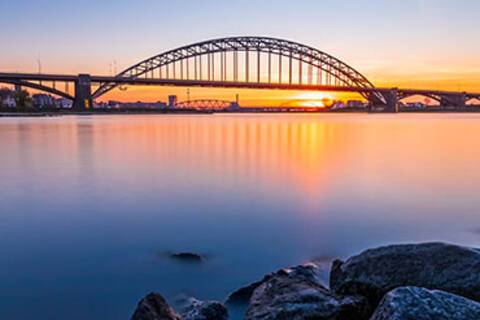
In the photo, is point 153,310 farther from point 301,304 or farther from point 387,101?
point 387,101

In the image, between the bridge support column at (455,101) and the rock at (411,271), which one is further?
the bridge support column at (455,101)

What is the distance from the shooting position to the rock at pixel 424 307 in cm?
215

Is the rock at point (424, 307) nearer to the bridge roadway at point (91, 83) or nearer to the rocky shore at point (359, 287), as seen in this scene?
the rocky shore at point (359, 287)

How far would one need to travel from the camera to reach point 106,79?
2421 inches

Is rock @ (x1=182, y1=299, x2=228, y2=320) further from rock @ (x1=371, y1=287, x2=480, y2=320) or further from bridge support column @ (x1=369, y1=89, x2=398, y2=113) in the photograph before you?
bridge support column @ (x1=369, y1=89, x2=398, y2=113)

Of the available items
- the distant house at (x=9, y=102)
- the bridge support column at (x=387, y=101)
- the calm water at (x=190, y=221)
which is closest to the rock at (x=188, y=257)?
the calm water at (x=190, y=221)

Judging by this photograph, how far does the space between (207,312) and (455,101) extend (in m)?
90.3

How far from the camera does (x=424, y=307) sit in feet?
7.18

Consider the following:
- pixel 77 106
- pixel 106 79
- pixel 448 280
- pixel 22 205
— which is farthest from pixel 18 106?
pixel 448 280

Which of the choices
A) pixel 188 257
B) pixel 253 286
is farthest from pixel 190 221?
pixel 253 286

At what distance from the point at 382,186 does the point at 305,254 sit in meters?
4.60

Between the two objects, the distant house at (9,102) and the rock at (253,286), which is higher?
the distant house at (9,102)

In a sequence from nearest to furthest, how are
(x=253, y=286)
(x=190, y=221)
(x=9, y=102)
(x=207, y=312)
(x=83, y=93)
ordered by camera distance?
(x=207, y=312), (x=253, y=286), (x=190, y=221), (x=83, y=93), (x=9, y=102)

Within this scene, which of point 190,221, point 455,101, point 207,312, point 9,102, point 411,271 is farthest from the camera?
point 455,101
